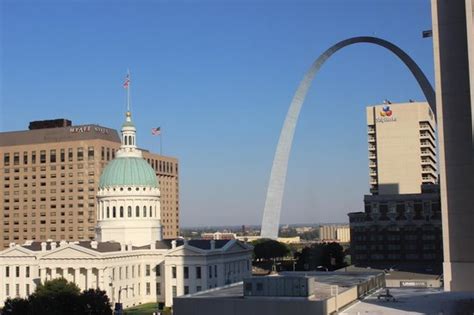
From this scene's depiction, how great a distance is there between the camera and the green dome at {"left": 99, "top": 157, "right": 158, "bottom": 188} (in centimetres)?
13800

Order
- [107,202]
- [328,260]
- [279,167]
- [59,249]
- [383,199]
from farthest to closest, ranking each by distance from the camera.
Answer: [328,260], [383,199], [107,202], [59,249], [279,167]

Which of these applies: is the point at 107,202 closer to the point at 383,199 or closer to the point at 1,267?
the point at 1,267

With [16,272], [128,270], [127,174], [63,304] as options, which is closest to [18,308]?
[63,304]

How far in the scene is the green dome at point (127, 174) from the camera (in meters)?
138

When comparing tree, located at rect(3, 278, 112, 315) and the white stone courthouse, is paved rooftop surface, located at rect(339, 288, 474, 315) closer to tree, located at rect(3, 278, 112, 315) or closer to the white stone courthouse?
tree, located at rect(3, 278, 112, 315)

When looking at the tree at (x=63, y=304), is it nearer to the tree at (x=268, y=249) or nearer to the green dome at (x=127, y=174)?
the green dome at (x=127, y=174)

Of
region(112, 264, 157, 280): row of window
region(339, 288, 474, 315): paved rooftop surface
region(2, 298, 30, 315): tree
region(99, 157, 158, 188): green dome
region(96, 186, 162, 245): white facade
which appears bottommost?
region(2, 298, 30, 315): tree

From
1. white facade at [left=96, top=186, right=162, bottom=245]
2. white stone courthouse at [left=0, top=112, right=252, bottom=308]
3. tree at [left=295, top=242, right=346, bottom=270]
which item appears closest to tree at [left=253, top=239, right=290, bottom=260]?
tree at [left=295, top=242, right=346, bottom=270]

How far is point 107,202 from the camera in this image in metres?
139

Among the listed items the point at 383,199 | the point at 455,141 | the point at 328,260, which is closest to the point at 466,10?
the point at 455,141

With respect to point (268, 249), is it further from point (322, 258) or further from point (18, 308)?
point (18, 308)

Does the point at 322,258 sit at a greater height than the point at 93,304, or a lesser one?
greater

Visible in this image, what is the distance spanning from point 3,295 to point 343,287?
87626 mm

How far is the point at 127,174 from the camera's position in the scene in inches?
5468
